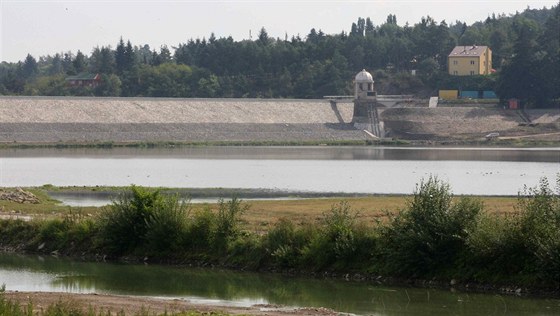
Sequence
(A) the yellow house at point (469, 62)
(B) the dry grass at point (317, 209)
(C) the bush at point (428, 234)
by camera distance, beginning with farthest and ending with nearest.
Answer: (A) the yellow house at point (469, 62)
(B) the dry grass at point (317, 209)
(C) the bush at point (428, 234)

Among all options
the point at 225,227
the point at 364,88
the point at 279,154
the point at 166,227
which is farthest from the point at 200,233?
the point at 364,88

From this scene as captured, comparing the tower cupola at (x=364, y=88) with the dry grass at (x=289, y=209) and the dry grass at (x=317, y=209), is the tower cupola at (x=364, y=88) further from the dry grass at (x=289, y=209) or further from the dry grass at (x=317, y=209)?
the dry grass at (x=289, y=209)

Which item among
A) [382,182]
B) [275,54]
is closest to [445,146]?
[275,54]

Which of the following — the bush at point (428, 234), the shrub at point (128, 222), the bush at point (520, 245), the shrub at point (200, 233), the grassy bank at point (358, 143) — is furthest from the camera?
the grassy bank at point (358, 143)

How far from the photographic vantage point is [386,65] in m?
194

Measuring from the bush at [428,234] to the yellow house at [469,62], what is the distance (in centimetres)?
14230

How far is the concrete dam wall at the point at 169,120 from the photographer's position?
12925 centimetres

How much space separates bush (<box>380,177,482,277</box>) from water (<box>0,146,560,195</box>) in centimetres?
2086

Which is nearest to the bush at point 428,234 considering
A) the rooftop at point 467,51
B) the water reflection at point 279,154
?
the water reflection at point 279,154

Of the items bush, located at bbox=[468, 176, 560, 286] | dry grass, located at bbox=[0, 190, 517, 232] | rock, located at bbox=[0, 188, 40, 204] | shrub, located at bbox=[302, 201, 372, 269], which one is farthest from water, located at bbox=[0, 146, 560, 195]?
bush, located at bbox=[468, 176, 560, 286]

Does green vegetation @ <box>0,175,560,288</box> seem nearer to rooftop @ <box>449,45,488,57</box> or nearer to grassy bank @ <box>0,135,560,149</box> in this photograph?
grassy bank @ <box>0,135,560,149</box>

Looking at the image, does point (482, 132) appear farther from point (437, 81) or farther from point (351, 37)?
point (351, 37)

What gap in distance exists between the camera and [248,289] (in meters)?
33.4

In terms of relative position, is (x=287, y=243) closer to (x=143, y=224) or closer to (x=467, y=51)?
(x=143, y=224)
